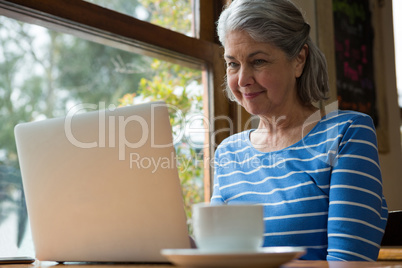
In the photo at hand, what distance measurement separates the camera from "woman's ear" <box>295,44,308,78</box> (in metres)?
1.53

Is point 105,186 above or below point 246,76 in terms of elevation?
below

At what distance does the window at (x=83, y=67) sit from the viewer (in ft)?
5.23

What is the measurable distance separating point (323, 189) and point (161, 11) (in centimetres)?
108

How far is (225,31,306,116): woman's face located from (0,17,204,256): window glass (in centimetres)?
58

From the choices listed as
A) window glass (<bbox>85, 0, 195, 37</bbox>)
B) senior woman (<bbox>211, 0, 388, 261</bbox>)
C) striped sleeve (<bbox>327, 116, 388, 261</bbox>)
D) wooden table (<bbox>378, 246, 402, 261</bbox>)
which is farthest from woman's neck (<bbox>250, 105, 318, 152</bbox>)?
window glass (<bbox>85, 0, 195, 37</bbox>)

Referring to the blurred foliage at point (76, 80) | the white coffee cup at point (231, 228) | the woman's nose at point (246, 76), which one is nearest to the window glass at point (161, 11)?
the blurred foliage at point (76, 80)

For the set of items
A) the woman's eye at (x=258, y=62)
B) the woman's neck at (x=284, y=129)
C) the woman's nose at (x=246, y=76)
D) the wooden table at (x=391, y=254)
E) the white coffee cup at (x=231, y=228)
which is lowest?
the wooden table at (x=391, y=254)

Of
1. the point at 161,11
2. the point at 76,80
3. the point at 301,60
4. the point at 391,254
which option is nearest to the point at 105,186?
the point at 301,60

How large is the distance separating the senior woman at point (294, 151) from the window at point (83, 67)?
1.58 feet

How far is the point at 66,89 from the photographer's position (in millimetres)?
1771

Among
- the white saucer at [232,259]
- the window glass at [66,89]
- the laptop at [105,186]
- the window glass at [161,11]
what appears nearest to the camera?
the white saucer at [232,259]

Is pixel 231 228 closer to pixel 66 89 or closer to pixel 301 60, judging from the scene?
pixel 301 60

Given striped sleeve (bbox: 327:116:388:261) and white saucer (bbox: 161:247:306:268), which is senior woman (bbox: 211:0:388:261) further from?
white saucer (bbox: 161:247:306:268)

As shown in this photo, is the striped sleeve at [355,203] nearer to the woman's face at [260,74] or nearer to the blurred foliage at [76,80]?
the woman's face at [260,74]
